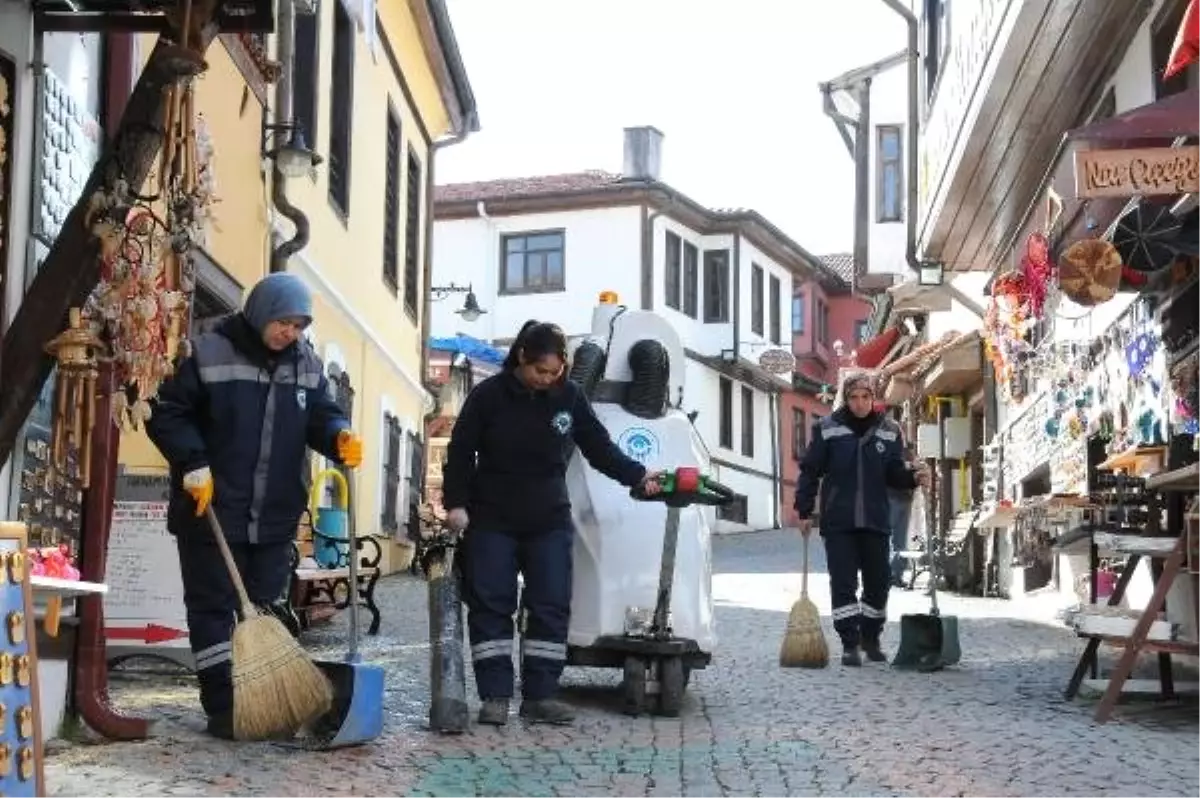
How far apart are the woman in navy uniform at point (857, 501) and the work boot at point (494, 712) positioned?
3.31m

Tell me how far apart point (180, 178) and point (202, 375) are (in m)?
0.73

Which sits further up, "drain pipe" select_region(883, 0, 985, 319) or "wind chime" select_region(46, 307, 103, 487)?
"drain pipe" select_region(883, 0, 985, 319)

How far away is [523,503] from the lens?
664 cm

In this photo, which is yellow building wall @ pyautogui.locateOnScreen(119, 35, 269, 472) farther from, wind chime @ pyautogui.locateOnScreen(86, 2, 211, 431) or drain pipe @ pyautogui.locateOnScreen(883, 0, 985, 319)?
drain pipe @ pyautogui.locateOnScreen(883, 0, 985, 319)

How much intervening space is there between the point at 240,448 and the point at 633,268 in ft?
99.9

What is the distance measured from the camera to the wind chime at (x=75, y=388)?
5.48 metres

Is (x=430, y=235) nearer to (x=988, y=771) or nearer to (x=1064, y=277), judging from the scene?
(x=1064, y=277)

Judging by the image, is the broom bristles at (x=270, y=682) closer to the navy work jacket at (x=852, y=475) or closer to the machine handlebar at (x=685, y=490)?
the machine handlebar at (x=685, y=490)

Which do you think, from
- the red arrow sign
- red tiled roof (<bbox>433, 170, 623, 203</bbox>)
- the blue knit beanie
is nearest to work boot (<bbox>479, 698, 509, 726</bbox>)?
the blue knit beanie

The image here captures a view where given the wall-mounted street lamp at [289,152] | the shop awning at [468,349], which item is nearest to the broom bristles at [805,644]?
the wall-mounted street lamp at [289,152]

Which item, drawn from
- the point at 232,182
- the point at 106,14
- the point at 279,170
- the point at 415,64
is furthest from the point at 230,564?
the point at 415,64

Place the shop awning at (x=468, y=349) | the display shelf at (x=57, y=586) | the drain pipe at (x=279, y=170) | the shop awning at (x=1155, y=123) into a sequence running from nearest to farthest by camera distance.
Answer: the display shelf at (x=57, y=586) → the shop awning at (x=1155, y=123) → the drain pipe at (x=279, y=170) → the shop awning at (x=468, y=349)

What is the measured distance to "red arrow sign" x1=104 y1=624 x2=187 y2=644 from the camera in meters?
7.68

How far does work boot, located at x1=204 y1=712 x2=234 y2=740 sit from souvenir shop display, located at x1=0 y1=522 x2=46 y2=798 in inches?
70.7
